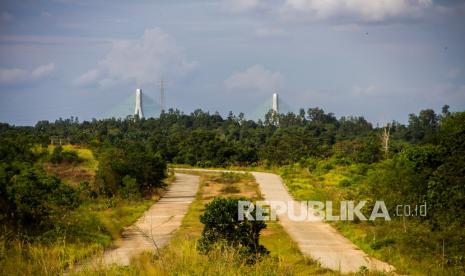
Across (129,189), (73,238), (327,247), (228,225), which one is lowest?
(327,247)

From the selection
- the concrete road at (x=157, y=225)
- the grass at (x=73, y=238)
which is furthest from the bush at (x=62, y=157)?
the concrete road at (x=157, y=225)

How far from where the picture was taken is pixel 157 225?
67.5 ft

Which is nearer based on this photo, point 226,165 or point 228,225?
point 228,225

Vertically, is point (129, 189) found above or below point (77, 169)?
below

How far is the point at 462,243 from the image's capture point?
45.4ft

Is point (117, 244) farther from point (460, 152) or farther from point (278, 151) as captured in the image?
point (278, 151)

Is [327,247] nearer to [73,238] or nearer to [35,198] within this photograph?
[73,238]

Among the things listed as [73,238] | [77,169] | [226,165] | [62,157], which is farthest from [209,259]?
[226,165]

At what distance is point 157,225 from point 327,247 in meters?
6.31

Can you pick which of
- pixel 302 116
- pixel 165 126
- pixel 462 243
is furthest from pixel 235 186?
pixel 302 116

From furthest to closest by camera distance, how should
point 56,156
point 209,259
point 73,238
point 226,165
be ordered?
1. point 226,165
2. point 56,156
3. point 73,238
4. point 209,259

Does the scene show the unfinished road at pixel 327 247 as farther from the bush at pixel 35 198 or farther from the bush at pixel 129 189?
the bush at pixel 129 189

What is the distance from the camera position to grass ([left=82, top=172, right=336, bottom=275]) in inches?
237

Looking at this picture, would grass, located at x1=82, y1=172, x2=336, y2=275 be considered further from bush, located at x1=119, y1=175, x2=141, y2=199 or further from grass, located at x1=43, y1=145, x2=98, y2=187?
grass, located at x1=43, y1=145, x2=98, y2=187
